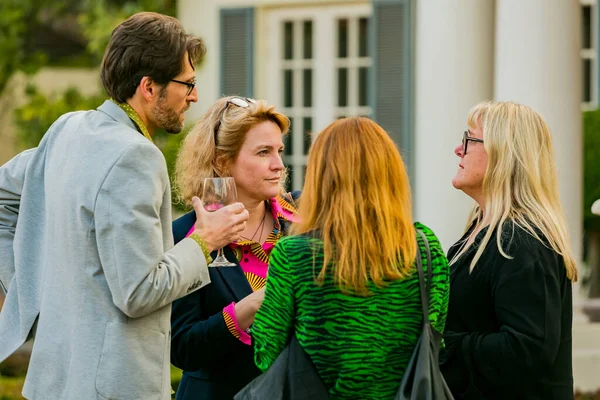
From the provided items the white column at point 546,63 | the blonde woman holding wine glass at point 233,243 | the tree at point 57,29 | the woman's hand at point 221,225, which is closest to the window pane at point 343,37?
the tree at point 57,29

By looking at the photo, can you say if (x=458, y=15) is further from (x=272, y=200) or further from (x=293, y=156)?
(x=293, y=156)

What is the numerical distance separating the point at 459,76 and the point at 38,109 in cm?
518

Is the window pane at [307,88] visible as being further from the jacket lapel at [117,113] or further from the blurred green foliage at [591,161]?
the jacket lapel at [117,113]

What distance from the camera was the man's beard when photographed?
9.30 feet

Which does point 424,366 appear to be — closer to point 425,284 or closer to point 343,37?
point 425,284

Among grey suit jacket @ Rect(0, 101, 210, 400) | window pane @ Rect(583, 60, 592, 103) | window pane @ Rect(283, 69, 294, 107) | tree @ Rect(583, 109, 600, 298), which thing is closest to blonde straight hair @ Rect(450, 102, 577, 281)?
grey suit jacket @ Rect(0, 101, 210, 400)

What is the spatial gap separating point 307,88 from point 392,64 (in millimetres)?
1231

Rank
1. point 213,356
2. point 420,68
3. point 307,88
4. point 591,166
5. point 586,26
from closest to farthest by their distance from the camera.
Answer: point 213,356
point 420,68
point 591,166
point 586,26
point 307,88

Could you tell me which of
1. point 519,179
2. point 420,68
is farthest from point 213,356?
point 420,68

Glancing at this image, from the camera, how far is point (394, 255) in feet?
8.33

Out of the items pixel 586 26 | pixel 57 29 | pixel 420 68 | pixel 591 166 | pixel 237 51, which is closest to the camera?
pixel 420 68

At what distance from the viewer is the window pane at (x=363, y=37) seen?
1021 cm

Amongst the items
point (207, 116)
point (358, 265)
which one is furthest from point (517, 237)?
point (207, 116)

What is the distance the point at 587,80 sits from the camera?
1001 cm
